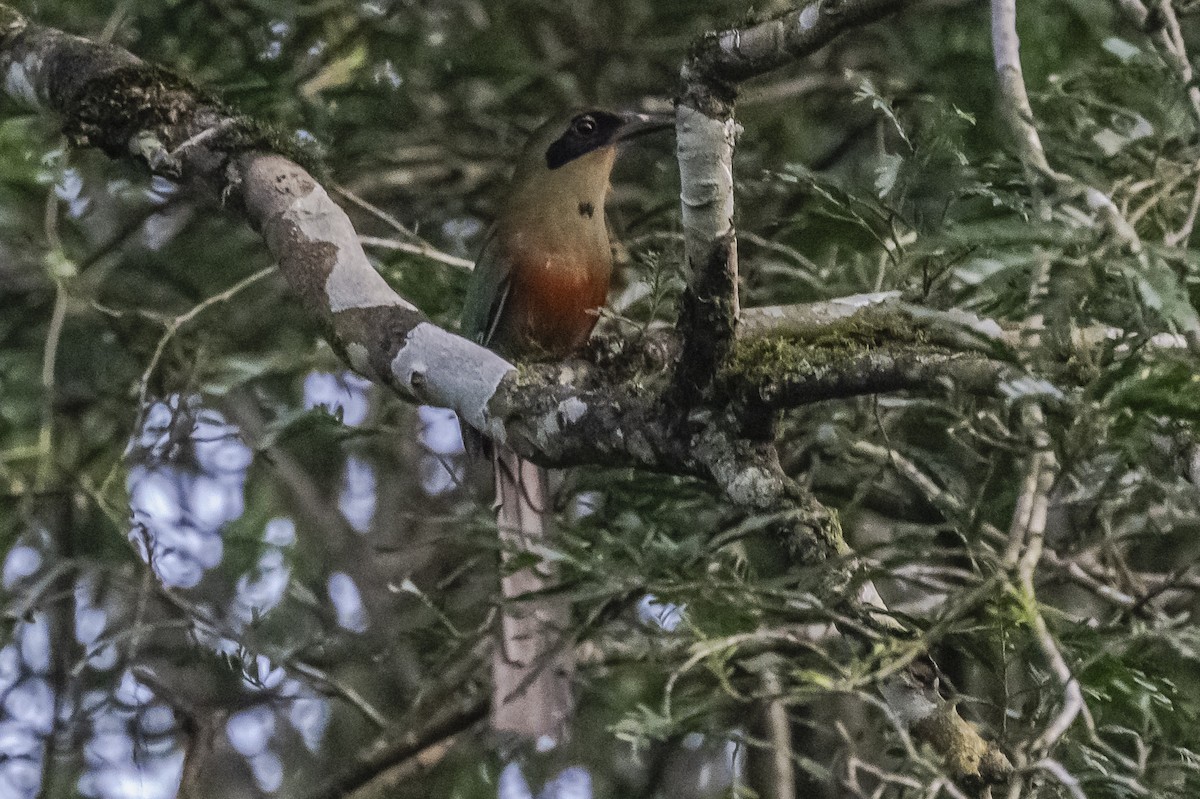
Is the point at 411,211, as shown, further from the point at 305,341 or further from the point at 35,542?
the point at 35,542

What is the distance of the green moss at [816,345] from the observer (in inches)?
95.6

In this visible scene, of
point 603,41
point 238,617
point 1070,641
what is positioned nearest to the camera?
point 1070,641

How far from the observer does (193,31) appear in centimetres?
438

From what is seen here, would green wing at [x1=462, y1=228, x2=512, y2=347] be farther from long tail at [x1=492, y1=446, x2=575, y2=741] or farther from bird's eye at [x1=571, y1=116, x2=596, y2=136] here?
long tail at [x1=492, y1=446, x2=575, y2=741]

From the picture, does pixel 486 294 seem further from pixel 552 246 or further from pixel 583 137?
pixel 583 137

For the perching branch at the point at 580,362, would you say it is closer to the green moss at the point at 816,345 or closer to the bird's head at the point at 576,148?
the green moss at the point at 816,345

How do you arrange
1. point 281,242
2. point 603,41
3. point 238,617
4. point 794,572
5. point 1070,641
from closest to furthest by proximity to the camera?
1. point 794,572
2. point 1070,641
3. point 281,242
4. point 238,617
5. point 603,41

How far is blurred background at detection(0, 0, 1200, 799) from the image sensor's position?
3.30 m

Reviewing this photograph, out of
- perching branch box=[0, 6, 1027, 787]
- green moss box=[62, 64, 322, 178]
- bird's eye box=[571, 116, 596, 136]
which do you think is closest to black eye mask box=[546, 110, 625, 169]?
bird's eye box=[571, 116, 596, 136]

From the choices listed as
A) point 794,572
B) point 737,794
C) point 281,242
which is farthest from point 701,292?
point 281,242

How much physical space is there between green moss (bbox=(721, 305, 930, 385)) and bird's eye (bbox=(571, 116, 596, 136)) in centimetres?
157

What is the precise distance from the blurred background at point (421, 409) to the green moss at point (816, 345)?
151 millimetres

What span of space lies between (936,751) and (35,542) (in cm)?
327

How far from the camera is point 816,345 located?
2600 mm
